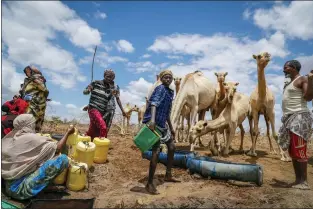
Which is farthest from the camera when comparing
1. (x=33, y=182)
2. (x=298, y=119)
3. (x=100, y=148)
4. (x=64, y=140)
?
(x=100, y=148)

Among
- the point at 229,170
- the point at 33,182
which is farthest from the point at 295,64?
the point at 33,182

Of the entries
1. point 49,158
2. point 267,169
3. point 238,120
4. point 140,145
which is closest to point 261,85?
point 238,120

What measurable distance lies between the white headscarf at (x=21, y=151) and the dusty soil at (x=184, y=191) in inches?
25.6

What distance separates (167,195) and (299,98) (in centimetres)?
325

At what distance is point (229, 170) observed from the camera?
6.10 m

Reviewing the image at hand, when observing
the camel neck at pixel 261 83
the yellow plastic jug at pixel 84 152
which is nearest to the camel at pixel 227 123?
the camel neck at pixel 261 83

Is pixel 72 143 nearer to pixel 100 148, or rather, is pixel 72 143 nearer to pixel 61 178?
pixel 100 148

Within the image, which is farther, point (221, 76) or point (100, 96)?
point (221, 76)

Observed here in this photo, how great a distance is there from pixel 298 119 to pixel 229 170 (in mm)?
1713

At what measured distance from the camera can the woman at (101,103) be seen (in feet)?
25.4

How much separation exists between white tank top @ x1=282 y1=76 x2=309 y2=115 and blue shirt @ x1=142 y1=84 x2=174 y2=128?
7.92 ft

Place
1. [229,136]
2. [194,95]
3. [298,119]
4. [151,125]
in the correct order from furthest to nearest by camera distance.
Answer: [194,95], [229,136], [298,119], [151,125]

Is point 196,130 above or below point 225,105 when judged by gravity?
below

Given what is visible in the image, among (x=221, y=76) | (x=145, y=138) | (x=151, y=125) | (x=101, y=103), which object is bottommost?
(x=145, y=138)
